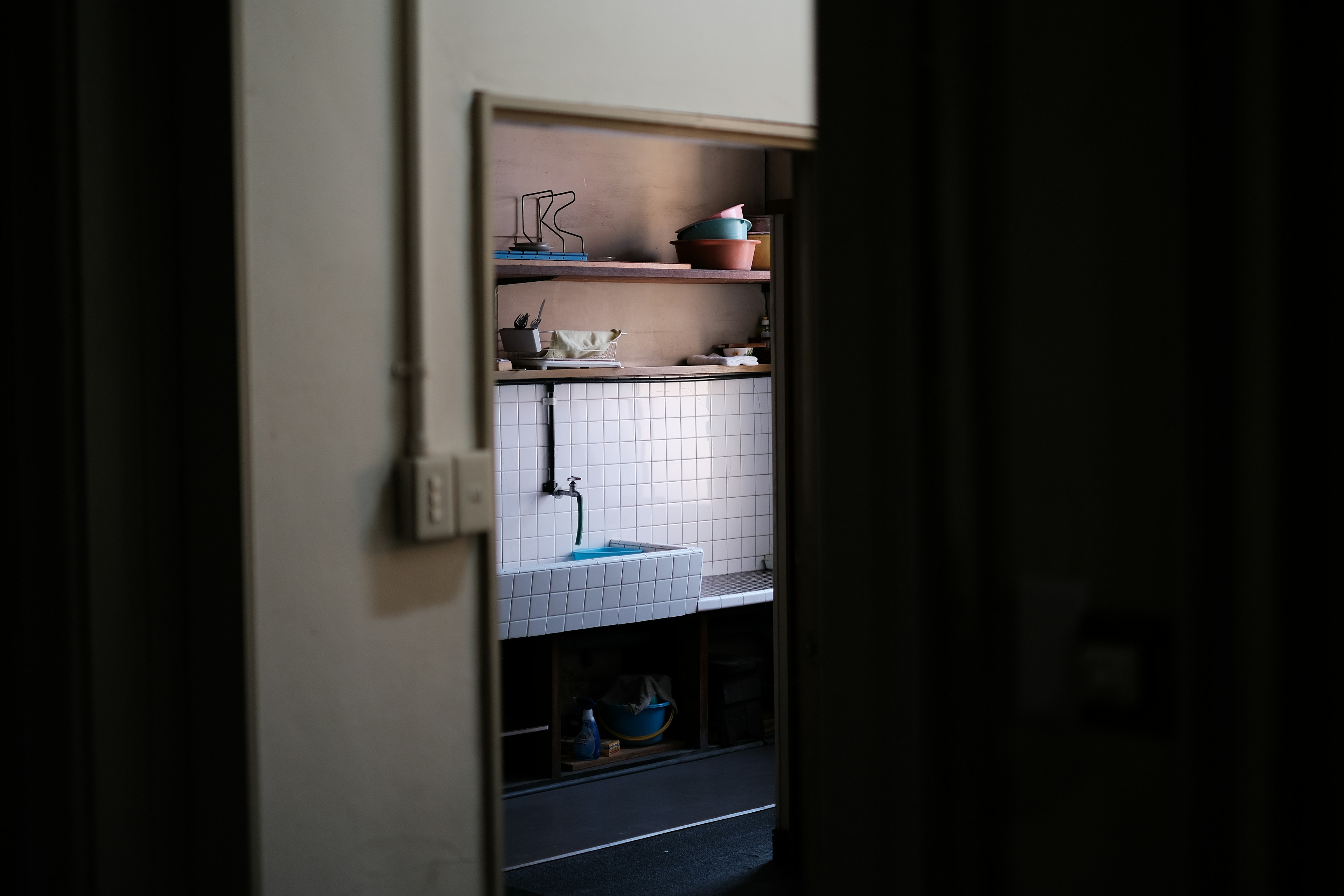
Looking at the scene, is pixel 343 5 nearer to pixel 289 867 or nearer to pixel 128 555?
pixel 128 555

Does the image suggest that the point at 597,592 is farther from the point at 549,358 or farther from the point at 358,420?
the point at 358,420

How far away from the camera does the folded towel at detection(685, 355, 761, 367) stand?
4980mm

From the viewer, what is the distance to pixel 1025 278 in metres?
0.56

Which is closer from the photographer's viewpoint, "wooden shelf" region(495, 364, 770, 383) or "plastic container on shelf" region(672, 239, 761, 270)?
"wooden shelf" region(495, 364, 770, 383)

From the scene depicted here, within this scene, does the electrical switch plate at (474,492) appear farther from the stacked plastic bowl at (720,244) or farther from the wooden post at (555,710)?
the stacked plastic bowl at (720,244)

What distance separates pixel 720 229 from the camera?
4.87m

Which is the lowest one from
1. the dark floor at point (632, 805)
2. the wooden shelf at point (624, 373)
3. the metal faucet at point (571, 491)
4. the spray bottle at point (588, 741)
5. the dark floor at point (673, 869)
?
the dark floor at point (632, 805)

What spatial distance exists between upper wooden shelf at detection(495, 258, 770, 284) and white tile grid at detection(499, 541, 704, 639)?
1.16 meters

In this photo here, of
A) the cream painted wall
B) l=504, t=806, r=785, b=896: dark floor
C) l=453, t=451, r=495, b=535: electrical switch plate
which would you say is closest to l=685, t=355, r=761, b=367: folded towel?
l=504, t=806, r=785, b=896: dark floor

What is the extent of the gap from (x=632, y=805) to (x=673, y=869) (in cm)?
66

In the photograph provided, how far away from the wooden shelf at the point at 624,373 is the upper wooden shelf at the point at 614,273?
38 cm

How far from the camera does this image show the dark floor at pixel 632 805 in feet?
12.5

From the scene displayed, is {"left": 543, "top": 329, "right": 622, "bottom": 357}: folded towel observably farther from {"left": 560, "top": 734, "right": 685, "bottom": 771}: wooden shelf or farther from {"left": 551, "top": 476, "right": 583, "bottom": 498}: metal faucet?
{"left": 560, "top": 734, "right": 685, "bottom": 771}: wooden shelf

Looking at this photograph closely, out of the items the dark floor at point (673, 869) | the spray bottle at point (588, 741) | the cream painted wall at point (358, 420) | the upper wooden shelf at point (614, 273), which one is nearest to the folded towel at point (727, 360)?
the upper wooden shelf at point (614, 273)
